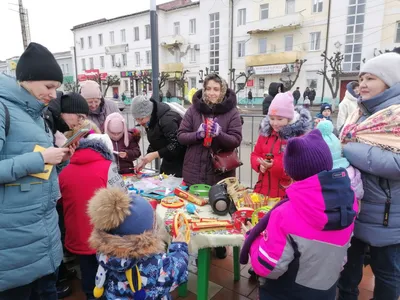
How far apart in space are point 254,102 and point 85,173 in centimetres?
2667

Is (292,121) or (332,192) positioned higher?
(292,121)

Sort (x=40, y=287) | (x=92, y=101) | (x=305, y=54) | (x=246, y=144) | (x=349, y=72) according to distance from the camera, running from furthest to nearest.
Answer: (x=305, y=54) < (x=349, y=72) < (x=246, y=144) < (x=92, y=101) < (x=40, y=287)

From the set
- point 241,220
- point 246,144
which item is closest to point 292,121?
point 241,220

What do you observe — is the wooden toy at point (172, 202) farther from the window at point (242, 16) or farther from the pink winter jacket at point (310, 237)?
the window at point (242, 16)

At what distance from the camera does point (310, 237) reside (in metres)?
1.27

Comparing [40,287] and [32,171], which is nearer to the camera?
[32,171]

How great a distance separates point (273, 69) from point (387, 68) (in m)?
26.3

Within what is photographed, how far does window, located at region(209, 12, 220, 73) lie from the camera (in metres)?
29.6

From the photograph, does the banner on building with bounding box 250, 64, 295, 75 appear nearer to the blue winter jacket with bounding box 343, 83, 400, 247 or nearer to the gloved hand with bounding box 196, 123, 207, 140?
the gloved hand with bounding box 196, 123, 207, 140

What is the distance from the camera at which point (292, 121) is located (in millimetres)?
2303

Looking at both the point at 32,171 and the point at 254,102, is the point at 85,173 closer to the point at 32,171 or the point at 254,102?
the point at 32,171

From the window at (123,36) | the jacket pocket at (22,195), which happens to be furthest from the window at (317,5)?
the jacket pocket at (22,195)

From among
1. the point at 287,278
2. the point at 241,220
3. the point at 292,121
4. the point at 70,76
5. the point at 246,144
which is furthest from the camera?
the point at 70,76

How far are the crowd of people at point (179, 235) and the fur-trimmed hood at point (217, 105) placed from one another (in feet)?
1.64
